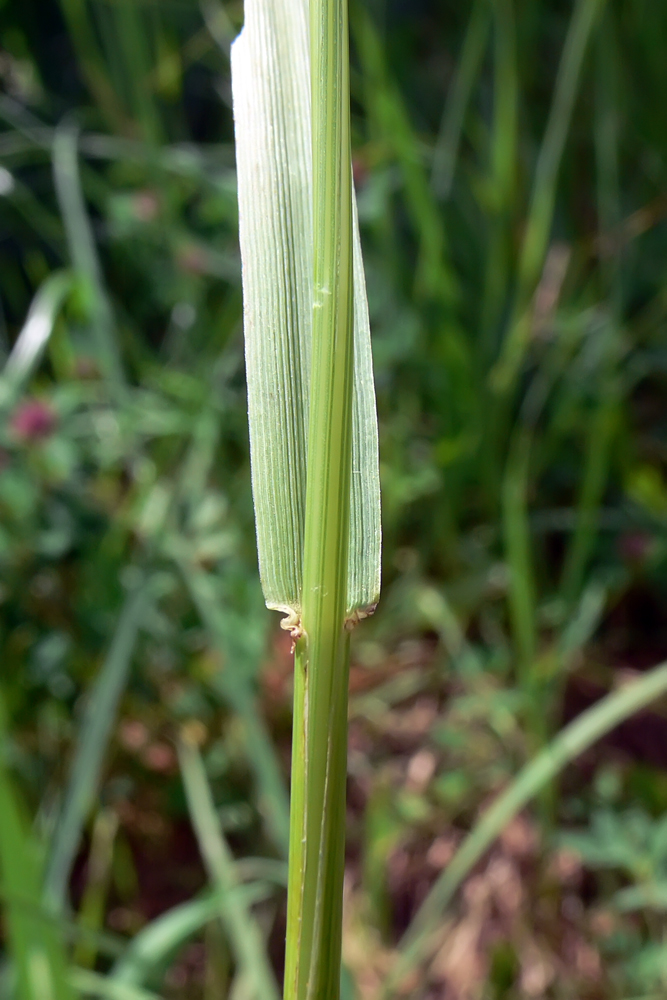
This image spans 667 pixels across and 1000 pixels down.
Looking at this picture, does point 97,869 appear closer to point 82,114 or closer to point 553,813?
point 553,813

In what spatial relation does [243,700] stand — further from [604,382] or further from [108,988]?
[604,382]

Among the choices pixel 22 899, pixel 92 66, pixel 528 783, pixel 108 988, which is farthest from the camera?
pixel 92 66

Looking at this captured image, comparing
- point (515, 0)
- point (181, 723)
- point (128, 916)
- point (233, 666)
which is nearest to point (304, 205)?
point (233, 666)

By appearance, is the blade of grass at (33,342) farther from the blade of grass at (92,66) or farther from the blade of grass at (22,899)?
the blade of grass at (22,899)

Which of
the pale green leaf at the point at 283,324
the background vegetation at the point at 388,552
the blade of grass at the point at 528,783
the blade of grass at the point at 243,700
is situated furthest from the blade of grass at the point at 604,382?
the pale green leaf at the point at 283,324

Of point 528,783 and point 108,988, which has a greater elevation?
point 528,783

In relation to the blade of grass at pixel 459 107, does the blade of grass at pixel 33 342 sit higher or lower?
lower

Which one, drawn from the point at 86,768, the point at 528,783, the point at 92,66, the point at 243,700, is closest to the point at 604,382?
the point at 528,783
